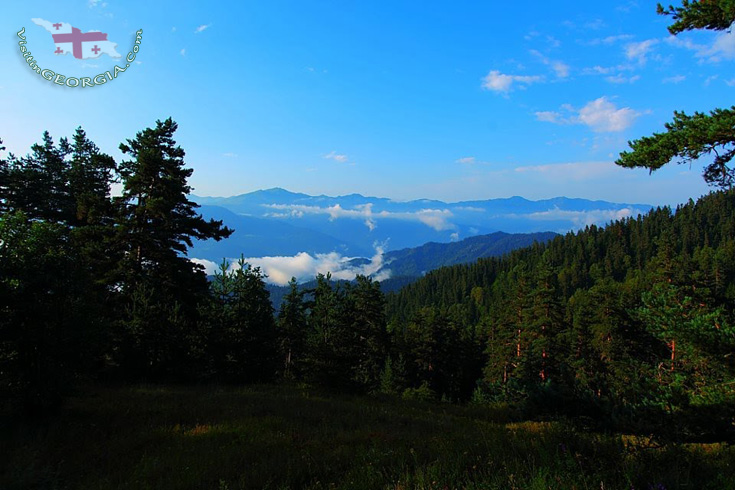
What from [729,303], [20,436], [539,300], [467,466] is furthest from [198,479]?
[539,300]

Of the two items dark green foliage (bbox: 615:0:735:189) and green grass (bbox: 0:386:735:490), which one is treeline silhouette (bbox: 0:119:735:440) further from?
dark green foliage (bbox: 615:0:735:189)

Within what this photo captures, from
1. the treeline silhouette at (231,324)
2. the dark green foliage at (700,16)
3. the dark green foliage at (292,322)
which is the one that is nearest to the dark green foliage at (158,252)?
the treeline silhouette at (231,324)

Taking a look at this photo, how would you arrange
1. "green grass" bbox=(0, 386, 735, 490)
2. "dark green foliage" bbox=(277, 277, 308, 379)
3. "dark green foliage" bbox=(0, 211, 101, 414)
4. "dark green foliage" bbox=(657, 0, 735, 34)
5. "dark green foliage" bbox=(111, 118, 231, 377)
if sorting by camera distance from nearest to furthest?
"green grass" bbox=(0, 386, 735, 490), "dark green foliage" bbox=(657, 0, 735, 34), "dark green foliage" bbox=(0, 211, 101, 414), "dark green foliage" bbox=(111, 118, 231, 377), "dark green foliage" bbox=(277, 277, 308, 379)

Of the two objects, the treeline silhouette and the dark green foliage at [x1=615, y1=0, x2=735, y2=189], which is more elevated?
the dark green foliage at [x1=615, y1=0, x2=735, y2=189]

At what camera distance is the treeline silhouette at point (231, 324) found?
6.31 m

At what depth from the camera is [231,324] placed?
19.6 meters

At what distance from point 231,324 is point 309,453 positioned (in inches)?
542

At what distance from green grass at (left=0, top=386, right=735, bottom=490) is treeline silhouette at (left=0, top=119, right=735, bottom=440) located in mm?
748

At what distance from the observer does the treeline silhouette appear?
6309 mm

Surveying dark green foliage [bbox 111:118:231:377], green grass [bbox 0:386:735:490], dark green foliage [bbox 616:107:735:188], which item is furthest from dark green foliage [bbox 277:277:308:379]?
dark green foliage [bbox 616:107:735:188]

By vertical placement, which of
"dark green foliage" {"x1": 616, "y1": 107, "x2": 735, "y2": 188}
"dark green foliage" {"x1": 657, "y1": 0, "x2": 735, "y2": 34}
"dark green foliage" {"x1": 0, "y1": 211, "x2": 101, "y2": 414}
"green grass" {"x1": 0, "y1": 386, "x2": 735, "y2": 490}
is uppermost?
"dark green foliage" {"x1": 657, "y1": 0, "x2": 735, "y2": 34}

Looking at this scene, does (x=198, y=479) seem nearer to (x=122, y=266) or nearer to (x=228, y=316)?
(x=228, y=316)

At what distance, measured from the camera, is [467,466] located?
531 centimetres

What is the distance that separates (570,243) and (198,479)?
215 m
